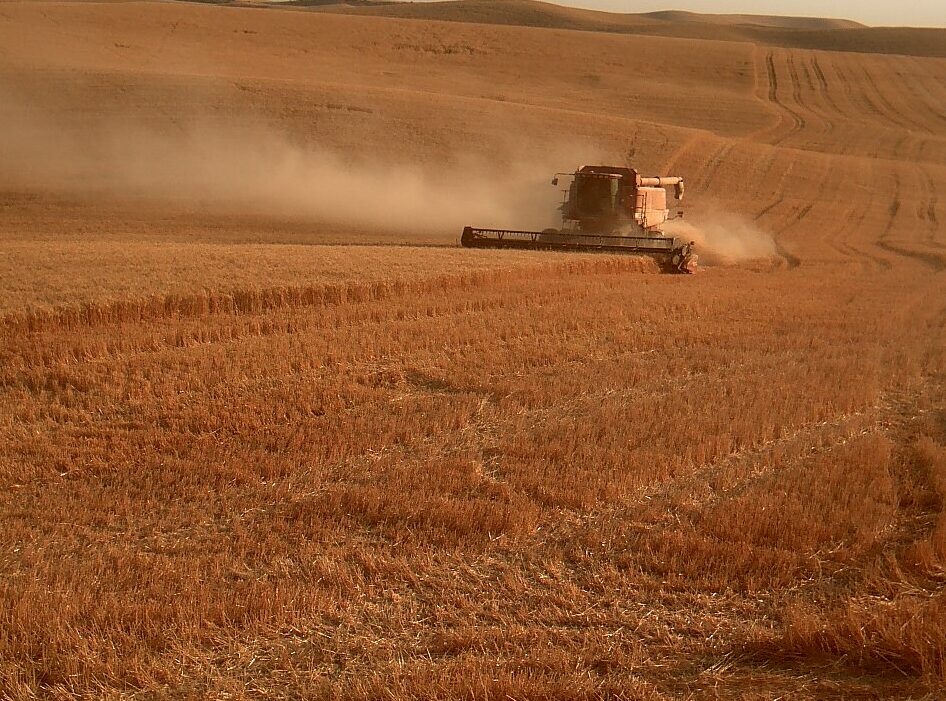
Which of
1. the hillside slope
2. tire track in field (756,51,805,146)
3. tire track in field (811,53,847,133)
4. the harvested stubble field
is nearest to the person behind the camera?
the harvested stubble field

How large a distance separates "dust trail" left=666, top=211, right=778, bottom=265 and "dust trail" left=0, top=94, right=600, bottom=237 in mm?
3865

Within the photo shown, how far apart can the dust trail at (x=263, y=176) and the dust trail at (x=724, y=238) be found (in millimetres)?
3865

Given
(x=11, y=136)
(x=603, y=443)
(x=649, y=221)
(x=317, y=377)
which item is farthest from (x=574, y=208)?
(x=11, y=136)

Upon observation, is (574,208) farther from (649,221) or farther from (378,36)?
(378,36)

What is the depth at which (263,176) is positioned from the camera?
33.2m

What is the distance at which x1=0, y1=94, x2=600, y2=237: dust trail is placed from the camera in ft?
95.5

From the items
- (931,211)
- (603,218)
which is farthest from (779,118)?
(603,218)

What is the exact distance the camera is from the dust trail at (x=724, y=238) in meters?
23.5

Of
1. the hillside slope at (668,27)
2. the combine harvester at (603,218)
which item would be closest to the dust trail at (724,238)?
the combine harvester at (603,218)

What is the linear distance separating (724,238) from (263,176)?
16219mm

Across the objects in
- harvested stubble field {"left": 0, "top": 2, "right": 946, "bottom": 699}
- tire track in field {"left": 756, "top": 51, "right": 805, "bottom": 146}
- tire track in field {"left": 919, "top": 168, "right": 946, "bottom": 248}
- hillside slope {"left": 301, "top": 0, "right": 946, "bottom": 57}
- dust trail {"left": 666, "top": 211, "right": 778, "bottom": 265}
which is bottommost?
harvested stubble field {"left": 0, "top": 2, "right": 946, "bottom": 699}

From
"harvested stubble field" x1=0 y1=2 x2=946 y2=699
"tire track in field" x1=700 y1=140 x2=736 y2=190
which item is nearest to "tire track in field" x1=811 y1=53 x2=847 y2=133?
"tire track in field" x1=700 y1=140 x2=736 y2=190

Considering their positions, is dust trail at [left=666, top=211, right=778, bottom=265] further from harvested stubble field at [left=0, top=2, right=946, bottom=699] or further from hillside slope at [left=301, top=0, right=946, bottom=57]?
hillside slope at [left=301, top=0, right=946, bottom=57]

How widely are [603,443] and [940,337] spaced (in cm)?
762
